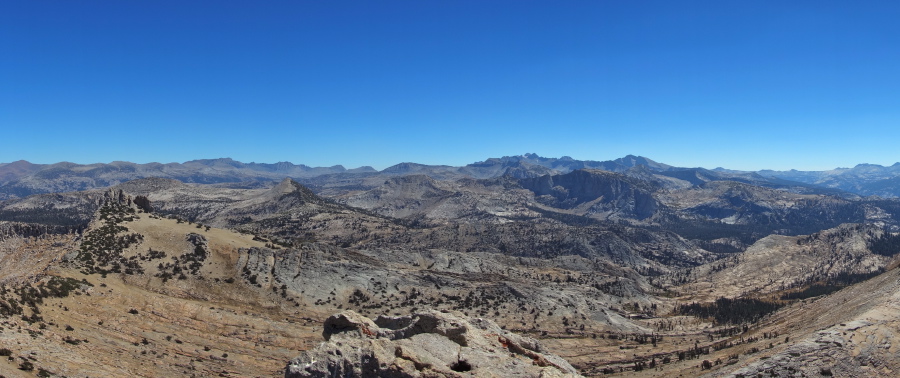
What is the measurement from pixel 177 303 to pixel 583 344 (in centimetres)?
6901

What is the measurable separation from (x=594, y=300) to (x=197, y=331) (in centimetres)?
9994

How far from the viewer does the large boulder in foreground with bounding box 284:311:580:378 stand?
2497 cm

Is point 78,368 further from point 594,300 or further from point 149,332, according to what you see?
point 594,300

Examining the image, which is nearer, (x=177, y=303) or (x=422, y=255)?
(x=177, y=303)

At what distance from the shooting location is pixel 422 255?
539 feet

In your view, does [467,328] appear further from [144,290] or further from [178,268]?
[178,268]

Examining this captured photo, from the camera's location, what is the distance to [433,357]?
27.2 metres

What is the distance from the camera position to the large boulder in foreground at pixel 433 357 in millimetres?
24969

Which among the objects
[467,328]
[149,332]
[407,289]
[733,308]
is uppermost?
[467,328]

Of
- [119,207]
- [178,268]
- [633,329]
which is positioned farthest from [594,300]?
[119,207]

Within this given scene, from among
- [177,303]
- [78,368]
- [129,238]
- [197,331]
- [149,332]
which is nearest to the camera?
[78,368]

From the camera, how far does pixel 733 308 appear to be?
15612cm

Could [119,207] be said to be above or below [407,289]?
above

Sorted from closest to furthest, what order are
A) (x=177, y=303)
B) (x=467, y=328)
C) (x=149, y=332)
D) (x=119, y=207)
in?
(x=467, y=328) → (x=149, y=332) → (x=177, y=303) → (x=119, y=207)
